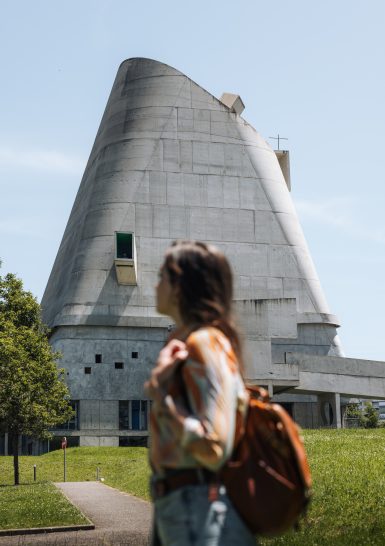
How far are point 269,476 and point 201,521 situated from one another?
0.32 m

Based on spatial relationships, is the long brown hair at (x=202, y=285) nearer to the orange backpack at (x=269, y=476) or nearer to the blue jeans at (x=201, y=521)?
the orange backpack at (x=269, y=476)

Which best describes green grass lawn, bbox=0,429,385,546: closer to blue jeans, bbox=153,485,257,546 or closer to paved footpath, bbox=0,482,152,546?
paved footpath, bbox=0,482,152,546

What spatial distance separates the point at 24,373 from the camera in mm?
35656

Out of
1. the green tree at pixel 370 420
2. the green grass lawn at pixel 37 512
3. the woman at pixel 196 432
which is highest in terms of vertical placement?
the woman at pixel 196 432

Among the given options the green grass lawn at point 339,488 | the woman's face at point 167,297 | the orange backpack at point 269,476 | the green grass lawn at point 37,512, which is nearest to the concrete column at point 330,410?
the green grass lawn at point 339,488

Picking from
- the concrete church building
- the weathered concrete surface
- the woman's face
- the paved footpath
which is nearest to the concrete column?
the concrete church building

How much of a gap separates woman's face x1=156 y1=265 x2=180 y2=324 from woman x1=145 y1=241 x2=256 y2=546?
13 cm

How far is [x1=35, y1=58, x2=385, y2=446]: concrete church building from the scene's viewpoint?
2234 inches

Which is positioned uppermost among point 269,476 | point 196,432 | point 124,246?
point 124,246

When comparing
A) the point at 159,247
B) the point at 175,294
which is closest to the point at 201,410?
the point at 175,294

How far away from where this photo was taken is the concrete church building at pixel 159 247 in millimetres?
56750

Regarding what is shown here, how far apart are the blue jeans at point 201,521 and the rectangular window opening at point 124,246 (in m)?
54.8

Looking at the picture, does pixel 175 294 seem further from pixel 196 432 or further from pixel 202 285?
pixel 196 432

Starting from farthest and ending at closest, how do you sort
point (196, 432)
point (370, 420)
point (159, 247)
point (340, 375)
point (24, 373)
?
point (370, 420) < point (159, 247) < point (340, 375) < point (24, 373) < point (196, 432)
